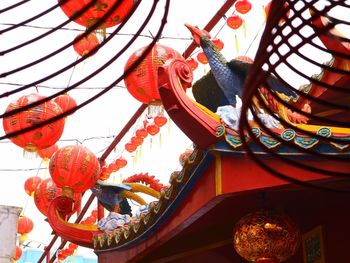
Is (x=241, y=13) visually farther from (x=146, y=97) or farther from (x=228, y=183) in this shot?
(x=228, y=183)

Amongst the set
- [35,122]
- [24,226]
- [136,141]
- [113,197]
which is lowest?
[24,226]

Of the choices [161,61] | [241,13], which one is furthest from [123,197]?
[241,13]

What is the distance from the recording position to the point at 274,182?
4.27 meters

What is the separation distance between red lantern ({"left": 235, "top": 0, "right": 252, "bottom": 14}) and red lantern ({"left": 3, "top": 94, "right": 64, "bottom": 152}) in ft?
7.03

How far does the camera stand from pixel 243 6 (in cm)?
752

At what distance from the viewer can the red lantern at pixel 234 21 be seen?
7.70 meters

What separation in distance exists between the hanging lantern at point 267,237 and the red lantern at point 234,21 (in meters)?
3.30

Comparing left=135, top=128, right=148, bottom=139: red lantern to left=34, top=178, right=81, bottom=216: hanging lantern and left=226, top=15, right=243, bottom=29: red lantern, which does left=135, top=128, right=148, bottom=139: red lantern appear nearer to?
left=34, top=178, right=81, bottom=216: hanging lantern

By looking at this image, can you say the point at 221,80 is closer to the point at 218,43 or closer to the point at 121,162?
the point at 218,43

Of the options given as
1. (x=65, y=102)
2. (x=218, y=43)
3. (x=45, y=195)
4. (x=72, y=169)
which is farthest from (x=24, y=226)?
(x=218, y=43)

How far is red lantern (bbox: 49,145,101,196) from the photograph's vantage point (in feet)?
24.5

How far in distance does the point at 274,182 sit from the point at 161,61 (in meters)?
2.56

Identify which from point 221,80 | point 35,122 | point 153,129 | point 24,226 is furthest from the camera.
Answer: point 24,226

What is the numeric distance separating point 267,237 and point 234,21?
11.5 feet
